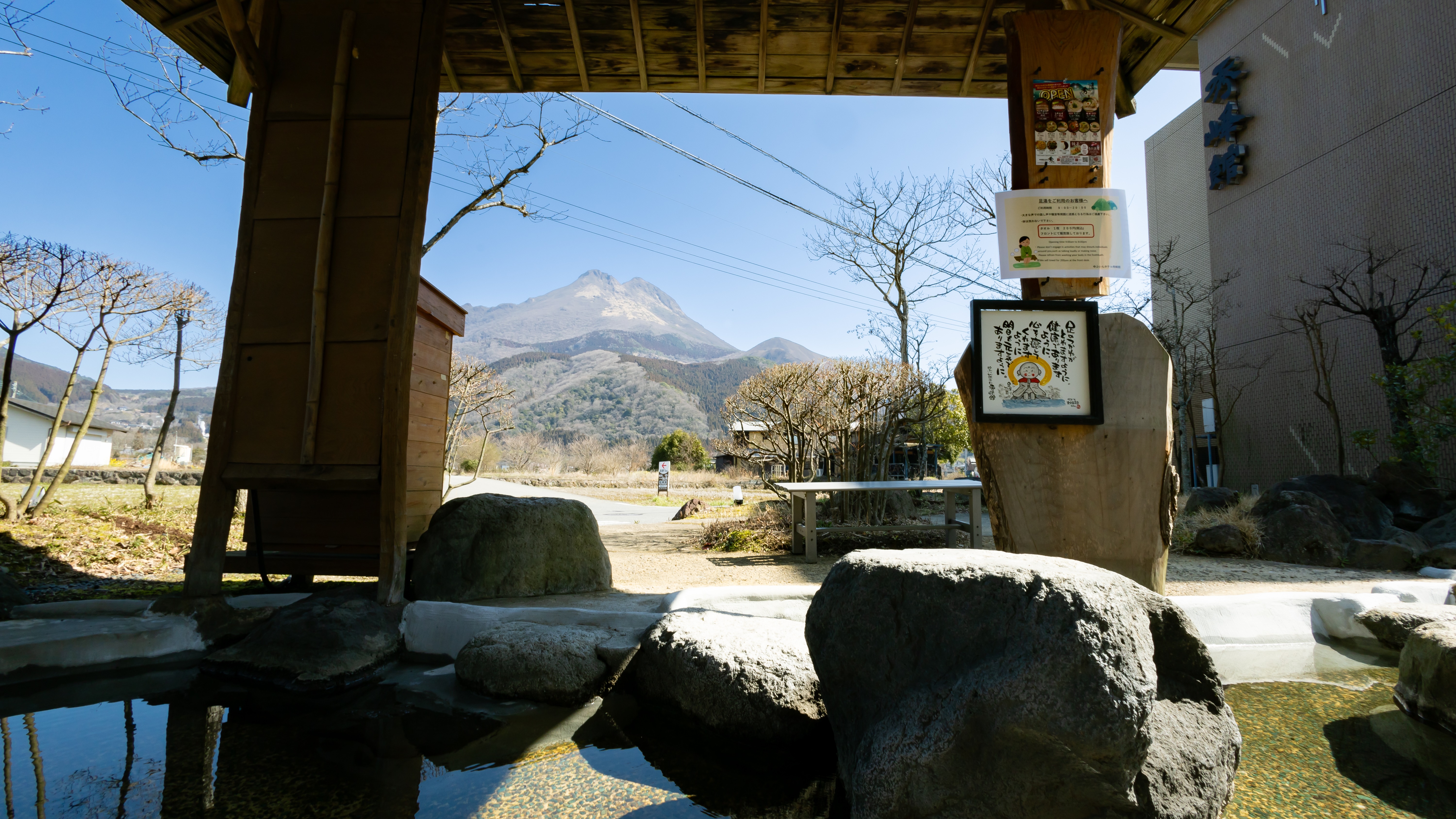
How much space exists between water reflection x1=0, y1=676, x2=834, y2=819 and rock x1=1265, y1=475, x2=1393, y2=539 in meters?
9.45

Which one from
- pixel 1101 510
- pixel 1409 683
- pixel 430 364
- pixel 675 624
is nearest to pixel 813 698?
pixel 675 624

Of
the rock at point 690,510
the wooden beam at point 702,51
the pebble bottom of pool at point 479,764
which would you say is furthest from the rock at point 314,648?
the rock at point 690,510

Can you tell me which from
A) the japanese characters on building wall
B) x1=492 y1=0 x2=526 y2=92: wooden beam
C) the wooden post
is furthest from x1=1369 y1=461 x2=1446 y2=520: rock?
x1=492 y1=0 x2=526 y2=92: wooden beam

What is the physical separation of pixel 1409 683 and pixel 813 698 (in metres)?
2.80

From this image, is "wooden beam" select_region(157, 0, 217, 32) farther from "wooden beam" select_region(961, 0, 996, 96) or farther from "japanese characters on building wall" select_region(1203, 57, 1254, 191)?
"japanese characters on building wall" select_region(1203, 57, 1254, 191)

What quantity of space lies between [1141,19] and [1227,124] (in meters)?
15.1

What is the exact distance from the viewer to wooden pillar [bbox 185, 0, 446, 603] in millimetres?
4250

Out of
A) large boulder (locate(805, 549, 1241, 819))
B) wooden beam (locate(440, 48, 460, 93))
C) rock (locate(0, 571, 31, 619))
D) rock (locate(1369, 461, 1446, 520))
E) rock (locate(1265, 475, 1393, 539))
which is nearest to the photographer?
large boulder (locate(805, 549, 1241, 819))

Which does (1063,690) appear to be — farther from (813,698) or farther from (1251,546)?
(1251,546)

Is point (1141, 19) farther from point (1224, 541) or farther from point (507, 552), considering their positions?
point (1224, 541)

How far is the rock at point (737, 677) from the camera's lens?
2887mm

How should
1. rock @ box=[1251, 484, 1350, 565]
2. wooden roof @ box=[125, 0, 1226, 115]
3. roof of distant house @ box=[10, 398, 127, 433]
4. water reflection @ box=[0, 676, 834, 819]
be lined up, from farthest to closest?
roof of distant house @ box=[10, 398, 127, 433] → rock @ box=[1251, 484, 1350, 565] → wooden roof @ box=[125, 0, 1226, 115] → water reflection @ box=[0, 676, 834, 819]

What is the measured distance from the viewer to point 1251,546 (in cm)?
810

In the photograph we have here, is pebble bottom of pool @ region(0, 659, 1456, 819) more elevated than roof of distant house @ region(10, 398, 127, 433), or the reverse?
roof of distant house @ region(10, 398, 127, 433)
